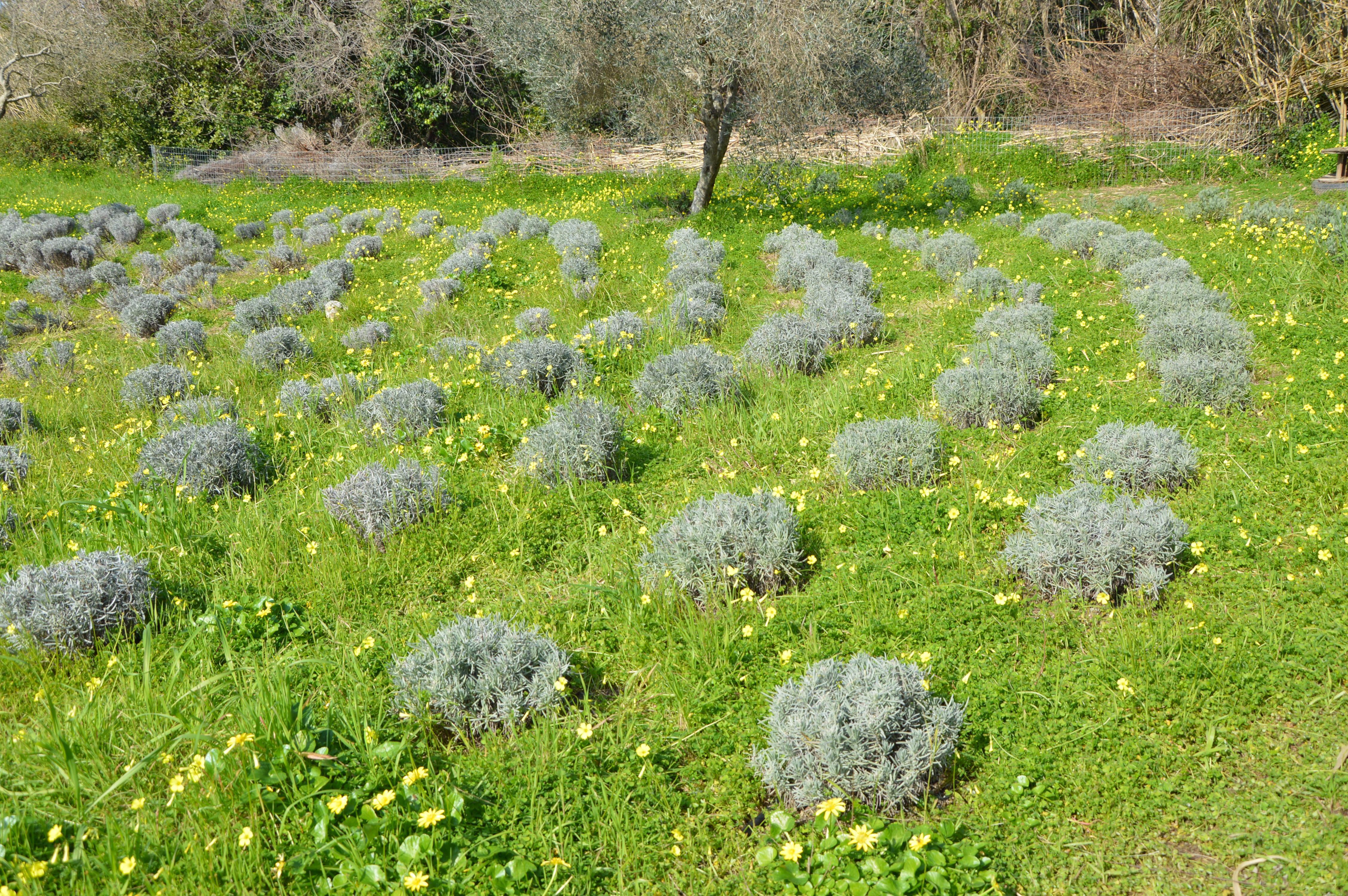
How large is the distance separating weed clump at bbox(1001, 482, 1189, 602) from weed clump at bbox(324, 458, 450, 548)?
3434 millimetres

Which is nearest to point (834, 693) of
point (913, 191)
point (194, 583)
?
point (194, 583)

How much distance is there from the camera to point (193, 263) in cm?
1366

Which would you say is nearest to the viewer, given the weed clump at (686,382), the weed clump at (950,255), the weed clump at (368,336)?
the weed clump at (686,382)

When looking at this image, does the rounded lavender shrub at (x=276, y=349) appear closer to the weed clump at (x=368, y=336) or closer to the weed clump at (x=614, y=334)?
the weed clump at (x=368, y=336)

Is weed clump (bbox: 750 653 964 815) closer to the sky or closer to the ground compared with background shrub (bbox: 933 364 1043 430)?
closer to the ground

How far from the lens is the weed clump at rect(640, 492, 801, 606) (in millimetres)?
4285

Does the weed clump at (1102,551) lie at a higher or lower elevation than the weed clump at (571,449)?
lower

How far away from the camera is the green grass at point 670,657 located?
9.44 feet

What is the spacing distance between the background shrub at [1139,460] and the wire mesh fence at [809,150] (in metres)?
9.76

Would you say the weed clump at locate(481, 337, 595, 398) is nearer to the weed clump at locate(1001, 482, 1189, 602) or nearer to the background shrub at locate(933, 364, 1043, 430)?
the background shrub at locate(933, 364, 1043, 430)

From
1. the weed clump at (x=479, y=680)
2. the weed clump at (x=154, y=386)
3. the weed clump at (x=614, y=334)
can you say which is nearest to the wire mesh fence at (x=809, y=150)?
the weed clump at (x=614, y=334)

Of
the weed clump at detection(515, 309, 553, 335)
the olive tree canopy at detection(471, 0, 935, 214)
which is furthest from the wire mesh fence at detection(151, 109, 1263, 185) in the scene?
the weed clump at detection(515, 309, 553, 335)

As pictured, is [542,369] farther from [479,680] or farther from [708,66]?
[708,66]

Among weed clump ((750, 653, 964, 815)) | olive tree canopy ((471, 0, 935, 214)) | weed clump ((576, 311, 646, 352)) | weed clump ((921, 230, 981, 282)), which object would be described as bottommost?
weed clump ((750, 653, 964, 815))
